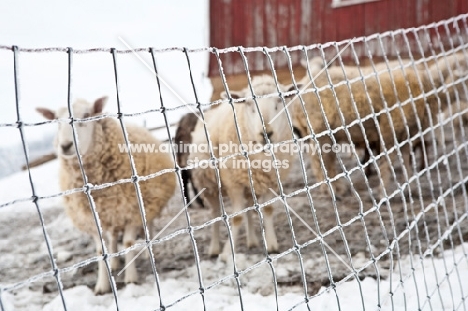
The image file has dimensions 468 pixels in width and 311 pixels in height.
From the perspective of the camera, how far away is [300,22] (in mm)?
9742

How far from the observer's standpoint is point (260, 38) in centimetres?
1002

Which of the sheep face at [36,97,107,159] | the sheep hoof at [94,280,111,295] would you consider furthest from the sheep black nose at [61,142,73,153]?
the sheep hoof at [94,280,111,295]

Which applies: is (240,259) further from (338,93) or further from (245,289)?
(338,93)

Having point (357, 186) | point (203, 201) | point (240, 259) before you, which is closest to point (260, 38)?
point (357, 186)

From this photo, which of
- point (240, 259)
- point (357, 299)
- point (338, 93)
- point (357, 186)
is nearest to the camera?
point (357, 299)

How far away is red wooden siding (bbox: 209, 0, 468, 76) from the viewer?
891 centimetres

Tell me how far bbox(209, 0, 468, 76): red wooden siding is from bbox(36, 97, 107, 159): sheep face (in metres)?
→ 6.29

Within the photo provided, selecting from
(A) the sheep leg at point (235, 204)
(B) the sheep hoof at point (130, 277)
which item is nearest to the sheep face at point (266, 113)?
(A) the sheep leg at point (235, 204)

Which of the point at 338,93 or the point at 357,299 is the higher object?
the point at 338,93

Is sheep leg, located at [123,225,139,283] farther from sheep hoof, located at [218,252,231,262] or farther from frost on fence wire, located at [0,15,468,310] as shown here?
sheep hoof, located at [218,252,231,262]

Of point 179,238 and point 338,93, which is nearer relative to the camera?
A: point 179,238

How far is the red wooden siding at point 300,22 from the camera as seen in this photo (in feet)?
29.2

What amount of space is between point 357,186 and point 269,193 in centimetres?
263

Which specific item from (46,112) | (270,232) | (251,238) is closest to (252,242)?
(251,238)
